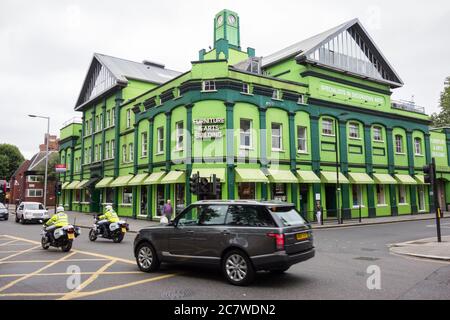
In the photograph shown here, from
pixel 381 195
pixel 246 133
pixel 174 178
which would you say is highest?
pixel 246 133

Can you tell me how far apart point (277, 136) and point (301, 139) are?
243 centimetres

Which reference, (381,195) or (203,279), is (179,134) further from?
(381,195)

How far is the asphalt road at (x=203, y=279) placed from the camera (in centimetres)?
673

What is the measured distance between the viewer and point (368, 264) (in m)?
10.1

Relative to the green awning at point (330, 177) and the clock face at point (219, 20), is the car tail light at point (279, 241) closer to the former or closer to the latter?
the green awning at point (330, 177)

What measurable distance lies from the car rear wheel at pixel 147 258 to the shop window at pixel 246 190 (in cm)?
1456

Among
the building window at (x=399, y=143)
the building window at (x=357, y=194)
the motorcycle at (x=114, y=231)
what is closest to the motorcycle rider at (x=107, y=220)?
the motorcycle at (x=114, y=231)

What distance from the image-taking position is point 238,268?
748 cm

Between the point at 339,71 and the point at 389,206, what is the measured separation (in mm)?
12569

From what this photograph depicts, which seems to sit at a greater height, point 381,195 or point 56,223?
point 381,195

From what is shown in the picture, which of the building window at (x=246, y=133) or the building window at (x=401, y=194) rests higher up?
the building window at (x=246, y=133)

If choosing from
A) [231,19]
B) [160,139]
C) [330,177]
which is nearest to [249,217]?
[330,177]

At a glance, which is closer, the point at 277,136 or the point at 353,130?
the point at 277,136

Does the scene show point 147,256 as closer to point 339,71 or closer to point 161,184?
point 161,184
